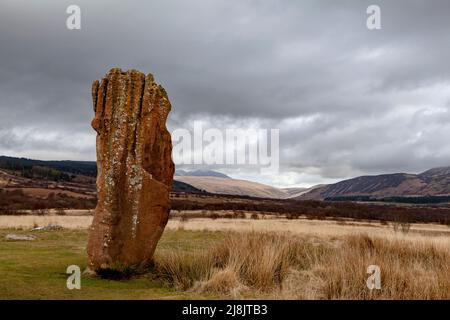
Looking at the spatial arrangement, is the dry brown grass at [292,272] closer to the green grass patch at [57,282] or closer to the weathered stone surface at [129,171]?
the green grass patch at [57,282]

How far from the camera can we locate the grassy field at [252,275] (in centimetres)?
988

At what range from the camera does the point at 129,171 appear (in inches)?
496

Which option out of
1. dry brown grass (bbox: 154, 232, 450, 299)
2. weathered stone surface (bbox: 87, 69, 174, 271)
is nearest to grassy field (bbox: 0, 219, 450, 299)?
dry brown grass (bbox: 154, 232, 450, 299)

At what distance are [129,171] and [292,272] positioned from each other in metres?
5.30

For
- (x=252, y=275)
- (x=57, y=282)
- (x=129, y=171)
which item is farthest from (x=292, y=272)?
(x=57, y=282)

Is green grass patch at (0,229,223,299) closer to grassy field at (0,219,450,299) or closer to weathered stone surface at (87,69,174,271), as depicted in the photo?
grassy field at (0,219,450,299)

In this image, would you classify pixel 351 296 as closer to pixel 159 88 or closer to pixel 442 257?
pixel 442 257

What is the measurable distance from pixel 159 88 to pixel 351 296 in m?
7.81

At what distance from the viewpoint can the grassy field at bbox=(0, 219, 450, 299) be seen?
32.4 feet

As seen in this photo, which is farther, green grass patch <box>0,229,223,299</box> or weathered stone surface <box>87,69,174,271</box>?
weathered stone surface <box>87,69,174,271</box>

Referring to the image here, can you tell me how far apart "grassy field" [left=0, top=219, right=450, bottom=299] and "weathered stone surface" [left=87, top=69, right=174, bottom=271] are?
820 millimetres

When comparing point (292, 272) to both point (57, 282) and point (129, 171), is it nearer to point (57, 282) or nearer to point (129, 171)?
point (129, 171)
